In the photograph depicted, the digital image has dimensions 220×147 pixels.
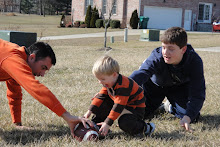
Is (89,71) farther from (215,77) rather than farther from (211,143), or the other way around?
(211,143)

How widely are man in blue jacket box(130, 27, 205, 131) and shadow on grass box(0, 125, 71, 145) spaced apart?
120 cm

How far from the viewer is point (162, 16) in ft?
125

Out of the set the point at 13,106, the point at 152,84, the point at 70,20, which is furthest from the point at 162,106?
the point at 70,20

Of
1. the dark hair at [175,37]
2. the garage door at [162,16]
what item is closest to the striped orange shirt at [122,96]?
the dark hair at [175,37]

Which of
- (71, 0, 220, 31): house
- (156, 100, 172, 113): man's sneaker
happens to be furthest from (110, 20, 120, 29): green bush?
(156, 100, 172, 113): man's sneaker

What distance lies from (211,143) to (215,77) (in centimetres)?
482

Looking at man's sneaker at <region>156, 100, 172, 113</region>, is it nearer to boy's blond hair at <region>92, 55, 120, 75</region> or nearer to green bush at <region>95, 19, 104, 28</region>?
boy's blond hair at <region>92, 55, 120, 75</region>

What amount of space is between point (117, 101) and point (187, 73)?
134 centimetres

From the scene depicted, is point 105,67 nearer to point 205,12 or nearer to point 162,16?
point 162,16

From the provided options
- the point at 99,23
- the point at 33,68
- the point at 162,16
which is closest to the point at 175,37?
the point at 33,68

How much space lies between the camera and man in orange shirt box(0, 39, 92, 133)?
2.83 metres

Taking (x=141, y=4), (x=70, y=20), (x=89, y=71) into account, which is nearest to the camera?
(x=89, y=71)

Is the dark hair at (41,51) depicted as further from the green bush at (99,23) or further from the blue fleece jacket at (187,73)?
the green bush at (99,23)

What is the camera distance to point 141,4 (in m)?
36.1
